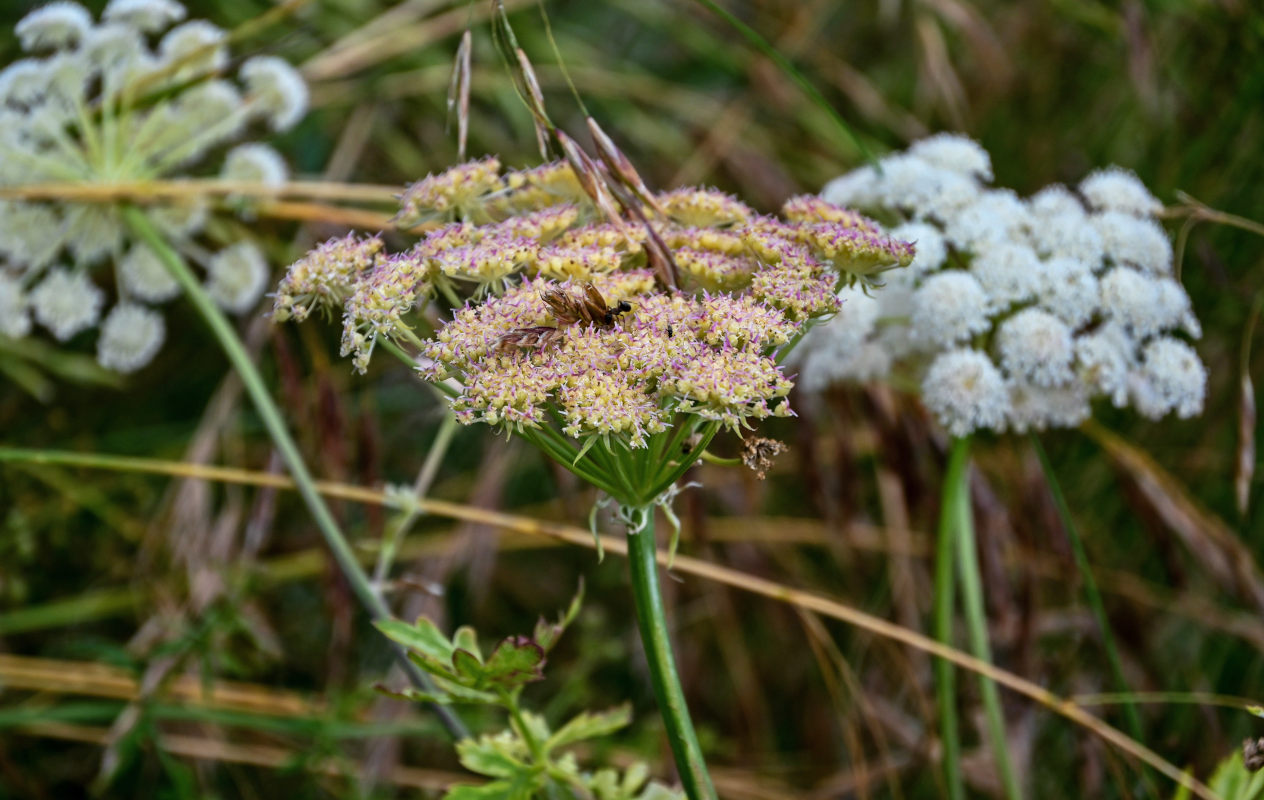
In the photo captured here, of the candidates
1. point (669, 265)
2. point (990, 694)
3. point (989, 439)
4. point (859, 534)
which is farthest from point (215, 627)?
point (989, 439)

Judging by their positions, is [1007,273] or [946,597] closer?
[1007,273]

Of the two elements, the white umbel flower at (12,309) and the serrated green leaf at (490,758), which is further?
the white umbel flower at (12,309)

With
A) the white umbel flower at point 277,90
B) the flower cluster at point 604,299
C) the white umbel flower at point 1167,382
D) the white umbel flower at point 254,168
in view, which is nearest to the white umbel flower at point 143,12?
the white umbel flower at point 277,90

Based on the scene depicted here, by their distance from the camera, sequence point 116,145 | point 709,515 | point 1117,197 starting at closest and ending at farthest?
1. point 1117,197
2. point 116,145
3. point 709,515

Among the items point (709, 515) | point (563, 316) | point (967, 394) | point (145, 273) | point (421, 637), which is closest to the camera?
point (563, 316)

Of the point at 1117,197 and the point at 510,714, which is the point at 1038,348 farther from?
the point at 510,714

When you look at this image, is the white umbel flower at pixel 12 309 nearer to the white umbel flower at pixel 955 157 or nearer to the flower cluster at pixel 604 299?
the flower cluster at pixel 604 299

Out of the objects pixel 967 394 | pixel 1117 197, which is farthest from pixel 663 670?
pixel 1117 197
